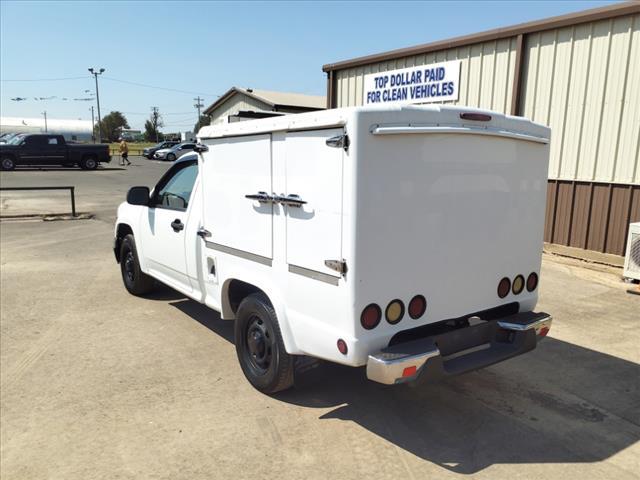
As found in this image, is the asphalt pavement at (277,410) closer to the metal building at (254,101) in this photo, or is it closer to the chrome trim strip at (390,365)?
the chrome trim strip at (390,365)

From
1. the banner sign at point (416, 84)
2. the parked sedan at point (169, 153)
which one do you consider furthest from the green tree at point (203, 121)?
the banner sign at point (416, 84)

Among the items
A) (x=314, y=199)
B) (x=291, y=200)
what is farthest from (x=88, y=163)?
(x=314, y=199)

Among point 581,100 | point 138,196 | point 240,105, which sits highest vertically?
point 240,105

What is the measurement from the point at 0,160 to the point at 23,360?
95.1ft

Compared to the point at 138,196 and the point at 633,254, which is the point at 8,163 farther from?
the point at 633,254

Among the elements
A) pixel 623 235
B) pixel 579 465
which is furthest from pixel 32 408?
pixel 623 235

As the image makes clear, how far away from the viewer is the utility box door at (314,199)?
302 cm

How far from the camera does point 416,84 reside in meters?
12.0

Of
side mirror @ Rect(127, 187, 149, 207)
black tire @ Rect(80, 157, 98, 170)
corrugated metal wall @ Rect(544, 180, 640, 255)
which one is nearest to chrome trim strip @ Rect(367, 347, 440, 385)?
side mirror @ Rect(127, 187, 149, 207)

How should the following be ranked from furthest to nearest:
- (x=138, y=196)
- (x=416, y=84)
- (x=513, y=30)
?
(x=416, y=84)
(x=513, y=30)
(x=138, y=196)

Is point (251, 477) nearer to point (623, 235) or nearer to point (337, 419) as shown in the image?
point (337, 419)

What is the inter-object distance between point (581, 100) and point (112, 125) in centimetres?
11788

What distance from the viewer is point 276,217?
3537mm

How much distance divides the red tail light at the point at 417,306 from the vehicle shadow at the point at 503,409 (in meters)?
0.70
